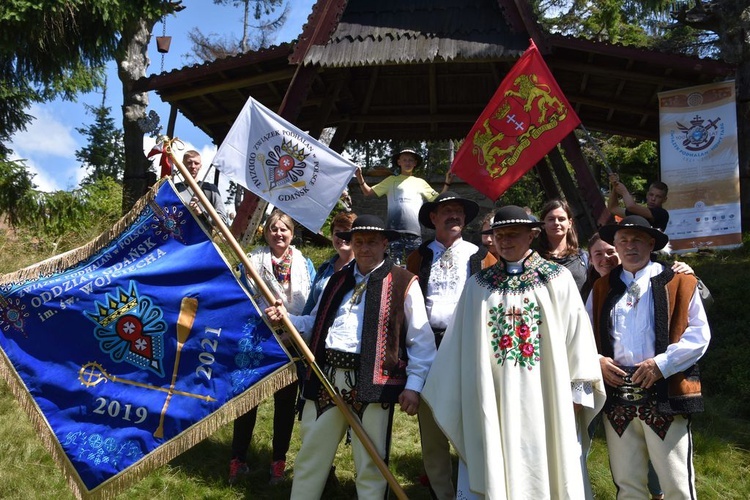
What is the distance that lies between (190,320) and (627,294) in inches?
98.3

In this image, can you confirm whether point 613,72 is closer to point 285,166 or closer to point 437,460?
point 285,166

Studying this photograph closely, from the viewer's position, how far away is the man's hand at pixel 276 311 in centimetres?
402

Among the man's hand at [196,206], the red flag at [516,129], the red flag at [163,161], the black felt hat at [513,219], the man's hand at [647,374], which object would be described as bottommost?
the man's hand at [647,374]

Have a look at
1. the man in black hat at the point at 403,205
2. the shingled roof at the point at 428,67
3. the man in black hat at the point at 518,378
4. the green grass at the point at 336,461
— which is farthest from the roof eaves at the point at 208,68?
the man in black hat at the point at 518,378

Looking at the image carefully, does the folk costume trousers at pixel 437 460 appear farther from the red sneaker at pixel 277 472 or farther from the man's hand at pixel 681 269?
the man's hand at pixel 681 269

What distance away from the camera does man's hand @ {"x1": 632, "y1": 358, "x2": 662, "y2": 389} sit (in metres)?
3.56

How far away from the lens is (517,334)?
3520 millimetres

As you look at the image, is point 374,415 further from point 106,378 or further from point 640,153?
point 640,153

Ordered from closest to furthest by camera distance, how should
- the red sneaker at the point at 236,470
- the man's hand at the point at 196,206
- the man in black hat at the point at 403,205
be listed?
the man's hand at the point at 196,206, the red sneaker at the point at 236,470, the man in black hat at the point at 403,205

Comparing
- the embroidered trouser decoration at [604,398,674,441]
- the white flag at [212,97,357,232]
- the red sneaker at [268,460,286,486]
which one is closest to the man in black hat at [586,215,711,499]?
the embroidered trouser decoration at [604,398,674,441]

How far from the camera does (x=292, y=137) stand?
4.92 meters

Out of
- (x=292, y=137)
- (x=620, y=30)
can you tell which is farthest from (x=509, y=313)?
(x=620, y=30)

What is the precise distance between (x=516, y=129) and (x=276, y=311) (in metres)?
3.02

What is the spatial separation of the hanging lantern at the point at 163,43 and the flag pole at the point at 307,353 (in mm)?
8948
